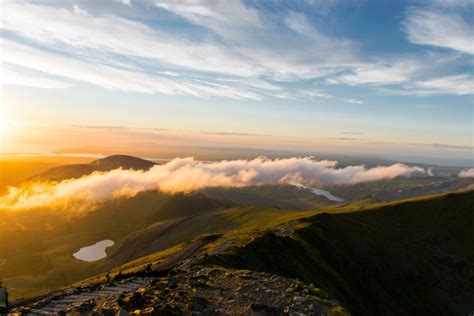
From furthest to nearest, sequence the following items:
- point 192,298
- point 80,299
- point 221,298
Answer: point 80,299 < point 221,298 < point 192,298

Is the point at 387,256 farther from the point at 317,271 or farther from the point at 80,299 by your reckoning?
the point at 80,299

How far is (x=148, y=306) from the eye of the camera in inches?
1237

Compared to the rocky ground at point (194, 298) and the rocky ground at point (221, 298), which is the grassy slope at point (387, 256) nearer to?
the rocky ground at point (221, 298)

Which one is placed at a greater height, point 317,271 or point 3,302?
point 3,302

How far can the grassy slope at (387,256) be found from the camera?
245 ft

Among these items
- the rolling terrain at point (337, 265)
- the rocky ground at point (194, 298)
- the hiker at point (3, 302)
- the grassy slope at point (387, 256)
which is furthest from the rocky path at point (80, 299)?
the grassy slope at point (387, 256)

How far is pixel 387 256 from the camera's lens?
120938 millimetres

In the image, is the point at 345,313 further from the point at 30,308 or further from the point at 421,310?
the point at 421,310

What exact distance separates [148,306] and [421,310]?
101547 millimetres

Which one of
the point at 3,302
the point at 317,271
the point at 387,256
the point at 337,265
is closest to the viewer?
the point at 3,302

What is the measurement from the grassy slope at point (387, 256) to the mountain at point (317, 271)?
0.38 m

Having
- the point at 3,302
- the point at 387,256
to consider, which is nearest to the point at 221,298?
the point at 3,302

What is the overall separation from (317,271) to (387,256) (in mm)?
54614

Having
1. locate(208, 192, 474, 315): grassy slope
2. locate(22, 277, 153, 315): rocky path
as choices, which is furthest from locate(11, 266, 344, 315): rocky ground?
locate(208, 192, 474, 315): grassy slope
